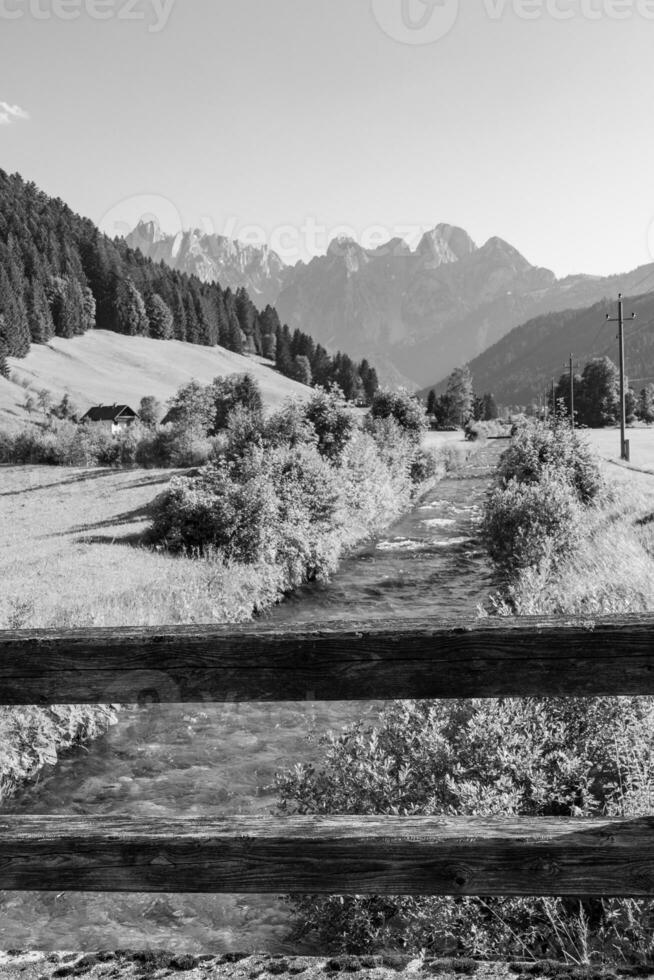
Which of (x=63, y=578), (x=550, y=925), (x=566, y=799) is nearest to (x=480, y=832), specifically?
(x=550, y=925)

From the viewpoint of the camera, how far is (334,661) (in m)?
2.65

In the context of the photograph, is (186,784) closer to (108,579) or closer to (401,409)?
(108,579)

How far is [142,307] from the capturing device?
145875 mm

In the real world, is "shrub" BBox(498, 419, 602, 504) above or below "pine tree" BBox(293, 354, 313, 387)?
below

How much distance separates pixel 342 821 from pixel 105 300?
496ft

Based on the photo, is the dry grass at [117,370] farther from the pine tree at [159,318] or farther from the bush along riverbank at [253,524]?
the bush along riverbank at [253,524]

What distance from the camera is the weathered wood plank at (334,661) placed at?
2578 millimetres

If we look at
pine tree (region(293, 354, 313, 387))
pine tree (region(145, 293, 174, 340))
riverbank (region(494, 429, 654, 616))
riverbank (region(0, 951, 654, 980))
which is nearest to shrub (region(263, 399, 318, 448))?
riverbank (region(494, 429, 654, 616))

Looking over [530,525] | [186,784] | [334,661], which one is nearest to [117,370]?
[530,525]

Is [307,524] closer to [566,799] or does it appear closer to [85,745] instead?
[85,745]

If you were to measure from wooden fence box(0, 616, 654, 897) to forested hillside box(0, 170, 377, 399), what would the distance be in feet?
362

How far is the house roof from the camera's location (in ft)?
266

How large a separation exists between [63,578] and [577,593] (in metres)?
9.62

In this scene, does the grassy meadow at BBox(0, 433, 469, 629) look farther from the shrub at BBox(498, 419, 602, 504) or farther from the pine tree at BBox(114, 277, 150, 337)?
the pine tree at BBox(114, 277, 150, 337)
